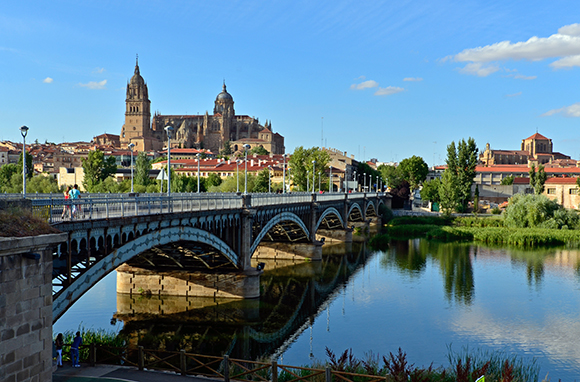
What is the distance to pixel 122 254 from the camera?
60.8 ft

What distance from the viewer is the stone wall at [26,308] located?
10.8 metres

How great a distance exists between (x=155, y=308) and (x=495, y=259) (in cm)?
3166

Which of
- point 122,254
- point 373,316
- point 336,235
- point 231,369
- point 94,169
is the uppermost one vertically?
point 94,169

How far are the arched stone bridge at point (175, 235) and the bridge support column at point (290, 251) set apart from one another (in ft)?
0.38

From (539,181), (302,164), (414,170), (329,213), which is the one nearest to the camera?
(329,213)

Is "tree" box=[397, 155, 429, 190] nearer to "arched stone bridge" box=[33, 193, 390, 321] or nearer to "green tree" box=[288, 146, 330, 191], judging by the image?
"green tree" box=[288, 146, 330, 191]

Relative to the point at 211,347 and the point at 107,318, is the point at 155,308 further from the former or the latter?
the point at 211,347

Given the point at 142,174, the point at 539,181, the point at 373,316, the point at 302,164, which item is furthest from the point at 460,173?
the point at 373,316

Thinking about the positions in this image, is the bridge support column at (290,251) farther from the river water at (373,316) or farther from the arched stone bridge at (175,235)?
the river water at (373,316)

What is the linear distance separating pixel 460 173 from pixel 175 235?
70.4 meters

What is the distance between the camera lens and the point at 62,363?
16828 millimetres

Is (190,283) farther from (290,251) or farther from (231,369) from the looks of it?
(290,251)

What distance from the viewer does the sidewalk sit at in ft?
49.7

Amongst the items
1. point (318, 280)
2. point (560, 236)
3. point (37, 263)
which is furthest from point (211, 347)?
point (560, 236)
